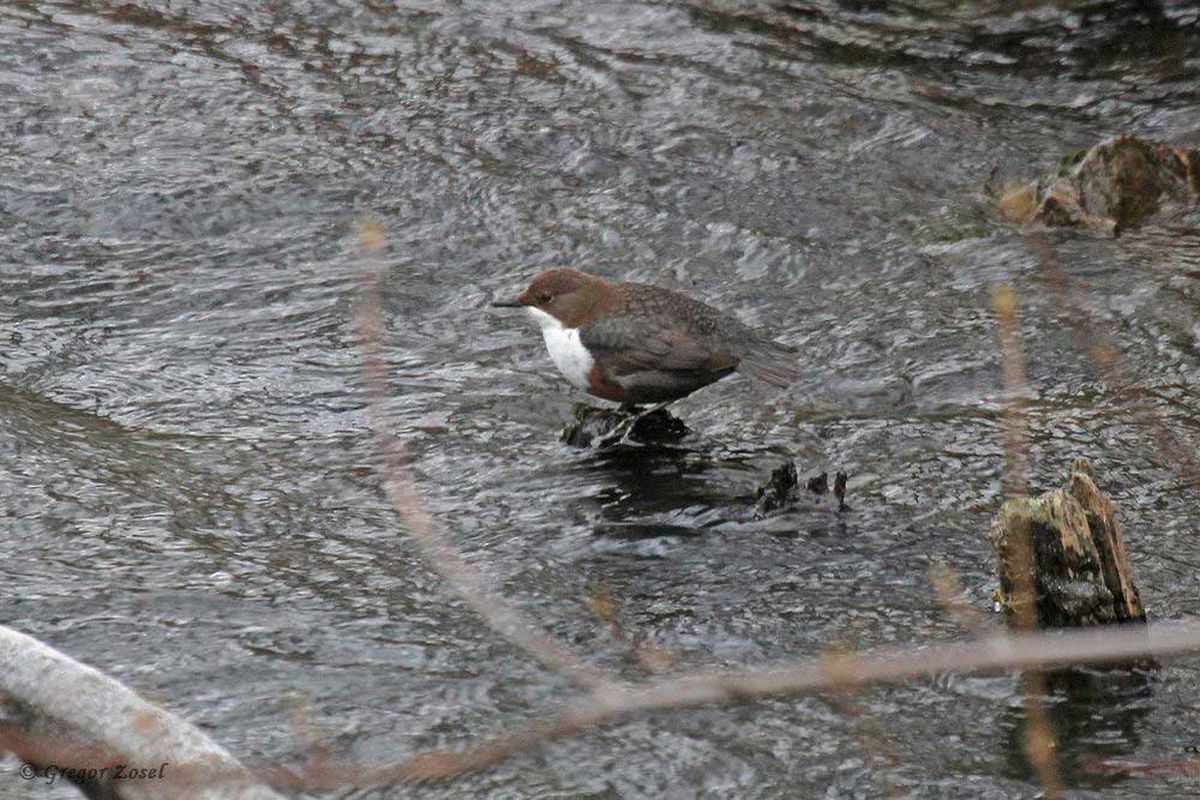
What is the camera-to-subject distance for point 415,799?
135 inches

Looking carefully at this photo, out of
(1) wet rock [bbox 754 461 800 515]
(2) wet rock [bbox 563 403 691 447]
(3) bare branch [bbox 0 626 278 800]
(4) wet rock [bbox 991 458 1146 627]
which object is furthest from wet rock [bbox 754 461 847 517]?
(3) bare branch [bbox 0 626 278 800]

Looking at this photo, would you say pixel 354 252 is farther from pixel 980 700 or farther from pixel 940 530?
pixel 980 700

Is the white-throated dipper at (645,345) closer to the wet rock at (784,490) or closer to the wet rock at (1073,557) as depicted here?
the wet rock at (784,490)

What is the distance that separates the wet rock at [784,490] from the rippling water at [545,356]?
7cm

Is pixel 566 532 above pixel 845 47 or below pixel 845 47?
below

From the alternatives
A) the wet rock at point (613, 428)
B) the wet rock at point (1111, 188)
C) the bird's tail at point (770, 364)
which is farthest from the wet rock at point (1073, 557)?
the wet rock at point (1111, 188)

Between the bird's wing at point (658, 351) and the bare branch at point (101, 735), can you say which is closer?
the bare branch at point (101, 735)

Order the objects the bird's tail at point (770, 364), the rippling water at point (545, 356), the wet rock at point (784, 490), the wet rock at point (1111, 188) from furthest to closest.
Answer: the wet rock at point (1111, 188)
the bird's tail at point (770, 364)
the wet rock at point (784, 490)
the rippling water at point (545, 356)

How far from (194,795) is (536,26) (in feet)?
24.0

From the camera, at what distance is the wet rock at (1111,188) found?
22.3 ft

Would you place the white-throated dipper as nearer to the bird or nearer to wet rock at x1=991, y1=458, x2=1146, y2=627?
the bird

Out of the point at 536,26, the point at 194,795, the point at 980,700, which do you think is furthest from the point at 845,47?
the point at 194,795

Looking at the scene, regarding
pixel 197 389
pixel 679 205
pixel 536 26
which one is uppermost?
pixel 536 26

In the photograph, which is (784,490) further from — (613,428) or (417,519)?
(417,519)
